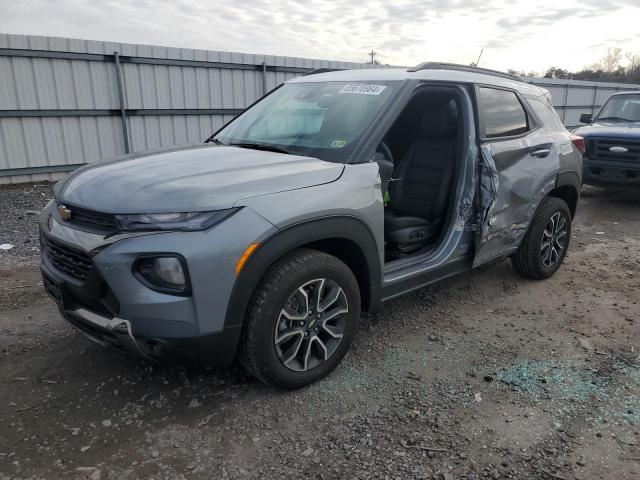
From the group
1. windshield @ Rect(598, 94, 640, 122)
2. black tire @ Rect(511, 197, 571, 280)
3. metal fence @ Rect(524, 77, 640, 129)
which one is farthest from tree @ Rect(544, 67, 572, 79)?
black tire @ Rect(511, 197, 571, 280)

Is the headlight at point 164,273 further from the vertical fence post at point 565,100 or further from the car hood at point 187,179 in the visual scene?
the vertical fence post at point 565,100

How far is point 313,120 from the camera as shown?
3.52 meters

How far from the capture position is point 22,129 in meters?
8.70

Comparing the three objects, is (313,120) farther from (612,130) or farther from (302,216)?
(612,130)

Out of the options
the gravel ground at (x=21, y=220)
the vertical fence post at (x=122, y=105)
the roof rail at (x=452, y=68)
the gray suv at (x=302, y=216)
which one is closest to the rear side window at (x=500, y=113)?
the gray suv at (x=302, y=216)

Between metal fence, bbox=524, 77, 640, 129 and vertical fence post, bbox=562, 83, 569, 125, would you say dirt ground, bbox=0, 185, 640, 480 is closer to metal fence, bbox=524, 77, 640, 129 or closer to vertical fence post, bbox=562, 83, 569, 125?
metal fence, bbox=524, 77, 640, 129

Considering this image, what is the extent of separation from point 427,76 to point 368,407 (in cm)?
226

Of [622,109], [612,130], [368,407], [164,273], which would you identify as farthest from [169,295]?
[622,109]

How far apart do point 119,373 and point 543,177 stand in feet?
12.0

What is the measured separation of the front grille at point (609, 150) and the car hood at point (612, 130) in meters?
0.08

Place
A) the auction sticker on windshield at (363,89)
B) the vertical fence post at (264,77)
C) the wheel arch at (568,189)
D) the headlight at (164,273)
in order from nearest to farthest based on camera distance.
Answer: the headlight at (164,273) → the auction sticker on windshield at (363,89) → the wheel arch at (568,189) → the vertical fence post at (264,77)

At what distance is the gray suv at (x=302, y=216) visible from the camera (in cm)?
237

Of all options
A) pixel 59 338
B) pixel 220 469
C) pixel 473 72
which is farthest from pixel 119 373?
pixel 473 72

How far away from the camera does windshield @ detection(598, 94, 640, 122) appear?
29.2ft
